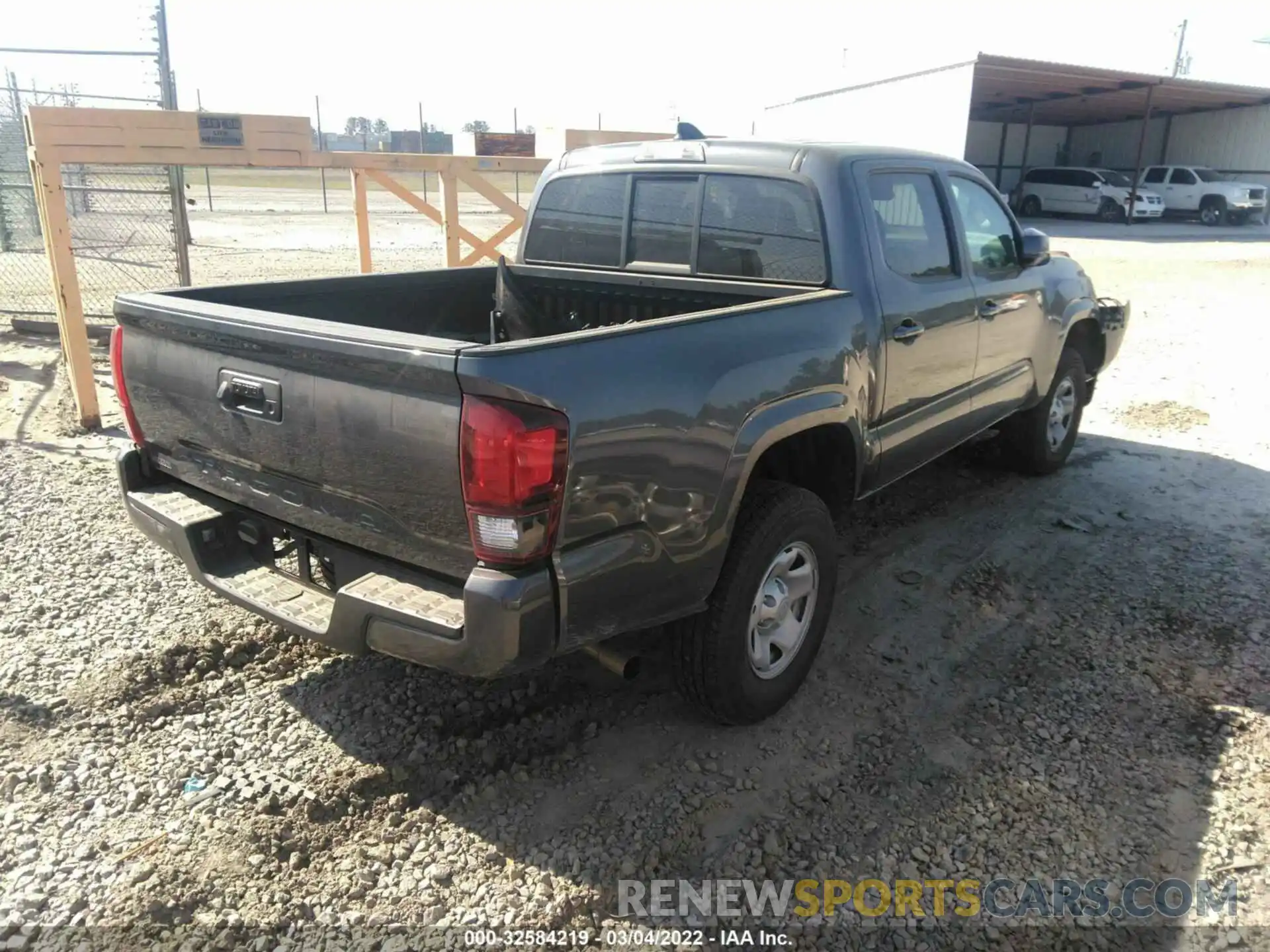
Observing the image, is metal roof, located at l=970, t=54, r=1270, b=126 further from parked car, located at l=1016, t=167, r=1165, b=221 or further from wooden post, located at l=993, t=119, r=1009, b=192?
parked car, located at l=1016, t=167, r=1165, b=221

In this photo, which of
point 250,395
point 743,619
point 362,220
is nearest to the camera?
point 250,395

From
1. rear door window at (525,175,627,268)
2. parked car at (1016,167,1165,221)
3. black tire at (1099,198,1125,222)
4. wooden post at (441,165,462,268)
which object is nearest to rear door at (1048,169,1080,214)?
parked car at (1016,167,1165,221)

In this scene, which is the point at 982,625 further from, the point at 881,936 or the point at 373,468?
the point at 373,468

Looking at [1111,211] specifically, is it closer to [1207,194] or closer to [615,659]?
[1207,194]

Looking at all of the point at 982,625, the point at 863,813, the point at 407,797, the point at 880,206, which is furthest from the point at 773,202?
the point at 407,797

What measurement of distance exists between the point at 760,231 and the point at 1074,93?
3124cm

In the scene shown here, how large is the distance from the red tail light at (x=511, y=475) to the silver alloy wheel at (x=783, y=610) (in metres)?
1.07

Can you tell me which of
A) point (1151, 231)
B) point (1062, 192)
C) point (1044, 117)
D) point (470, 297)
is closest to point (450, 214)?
point (470, 297)

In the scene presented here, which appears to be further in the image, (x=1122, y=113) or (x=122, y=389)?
(x=1122, y=113)

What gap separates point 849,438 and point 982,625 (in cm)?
118

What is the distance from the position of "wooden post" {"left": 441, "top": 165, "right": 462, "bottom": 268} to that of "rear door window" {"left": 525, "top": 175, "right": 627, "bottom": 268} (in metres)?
3.58

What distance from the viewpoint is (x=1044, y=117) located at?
1414 inches

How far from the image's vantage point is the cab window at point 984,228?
468 cm

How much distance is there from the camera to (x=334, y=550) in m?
2.90
